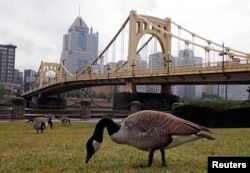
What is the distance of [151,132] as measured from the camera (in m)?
5.40

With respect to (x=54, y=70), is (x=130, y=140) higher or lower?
lower

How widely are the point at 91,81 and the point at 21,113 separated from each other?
116ft

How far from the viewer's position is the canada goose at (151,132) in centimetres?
531

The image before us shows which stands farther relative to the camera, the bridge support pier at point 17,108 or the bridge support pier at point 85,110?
the bridge support pier at point 85,110

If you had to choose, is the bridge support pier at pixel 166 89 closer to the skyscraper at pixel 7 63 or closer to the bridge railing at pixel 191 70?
the bridge railing at pixel 191 70

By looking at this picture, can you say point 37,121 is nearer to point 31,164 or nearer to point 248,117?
point 31,164

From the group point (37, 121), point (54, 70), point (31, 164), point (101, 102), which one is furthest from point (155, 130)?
point (54, 70)

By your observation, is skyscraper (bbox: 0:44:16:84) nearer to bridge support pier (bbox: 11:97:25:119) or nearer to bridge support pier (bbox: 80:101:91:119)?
bridge support pier (bbox: 80:101:91:119)

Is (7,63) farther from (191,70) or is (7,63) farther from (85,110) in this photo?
(85,110)

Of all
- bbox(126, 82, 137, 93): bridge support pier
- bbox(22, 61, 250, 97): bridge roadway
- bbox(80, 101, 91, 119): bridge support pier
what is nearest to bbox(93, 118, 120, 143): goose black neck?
bbox(80, 101, 91, 119): bridge support pier

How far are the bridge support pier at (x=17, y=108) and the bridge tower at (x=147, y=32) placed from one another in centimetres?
3111

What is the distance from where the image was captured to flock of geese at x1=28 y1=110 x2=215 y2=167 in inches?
209

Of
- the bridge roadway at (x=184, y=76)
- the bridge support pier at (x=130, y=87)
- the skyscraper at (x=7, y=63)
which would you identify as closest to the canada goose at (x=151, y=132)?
the bridge roadway at (x=184, y=76)

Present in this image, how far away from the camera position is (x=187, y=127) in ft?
17.4
